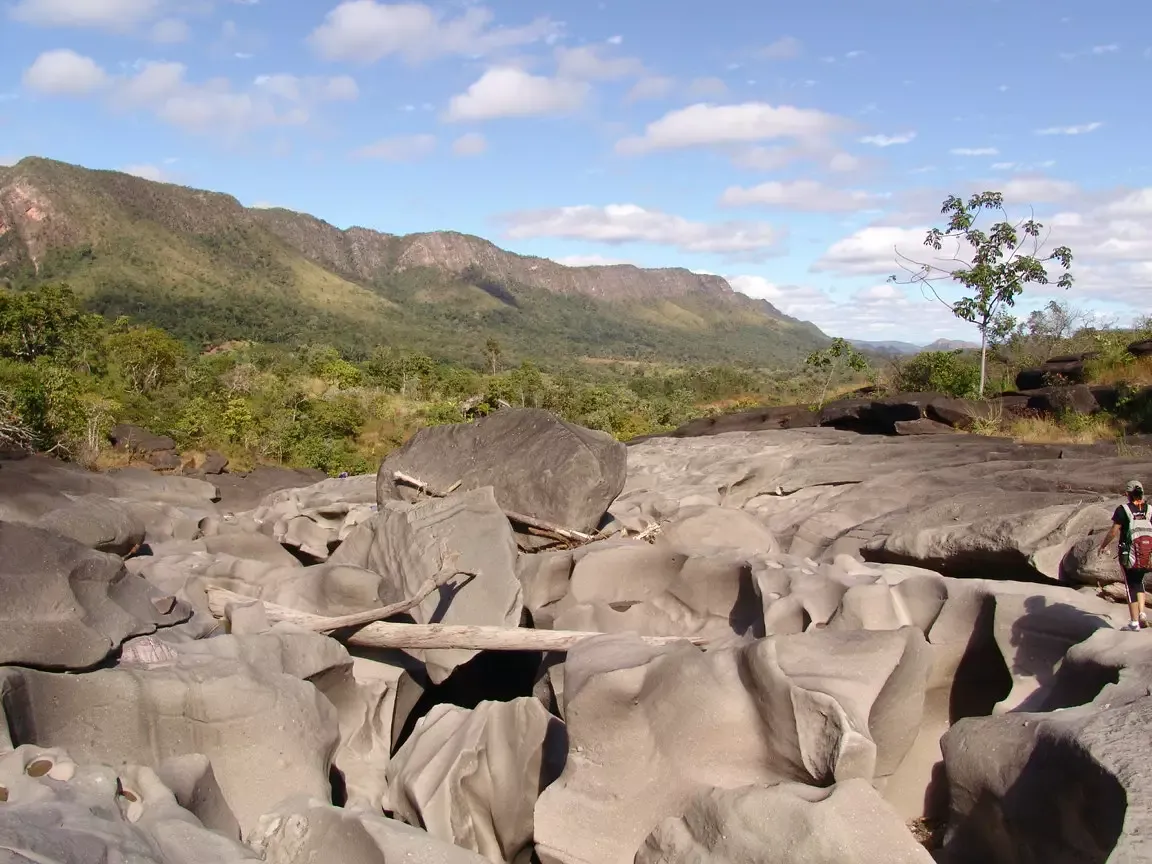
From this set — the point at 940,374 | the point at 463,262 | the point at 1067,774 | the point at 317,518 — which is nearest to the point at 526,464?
the point at 317,518

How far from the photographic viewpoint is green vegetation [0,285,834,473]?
68.3 ft

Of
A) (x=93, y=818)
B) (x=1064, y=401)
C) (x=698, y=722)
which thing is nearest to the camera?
(x=93, y=818)

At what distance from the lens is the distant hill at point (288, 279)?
229 feet

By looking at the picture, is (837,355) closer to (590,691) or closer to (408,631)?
(408,631)

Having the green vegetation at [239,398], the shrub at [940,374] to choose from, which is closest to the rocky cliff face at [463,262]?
the green vegetation at [239,398]

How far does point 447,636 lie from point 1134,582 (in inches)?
185

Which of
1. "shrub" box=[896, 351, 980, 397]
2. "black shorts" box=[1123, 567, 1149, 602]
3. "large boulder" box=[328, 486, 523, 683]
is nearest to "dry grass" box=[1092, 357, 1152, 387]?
"shrub" box=[896, 351, 980, 397]

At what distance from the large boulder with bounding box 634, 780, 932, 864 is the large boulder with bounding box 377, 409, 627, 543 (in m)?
5.05

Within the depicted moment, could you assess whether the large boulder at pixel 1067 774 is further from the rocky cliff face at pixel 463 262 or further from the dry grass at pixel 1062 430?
the rocky cliff face at pixel 463 262

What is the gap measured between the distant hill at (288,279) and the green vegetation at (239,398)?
2558cm

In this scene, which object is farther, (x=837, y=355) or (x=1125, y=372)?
(x=837, y=355)

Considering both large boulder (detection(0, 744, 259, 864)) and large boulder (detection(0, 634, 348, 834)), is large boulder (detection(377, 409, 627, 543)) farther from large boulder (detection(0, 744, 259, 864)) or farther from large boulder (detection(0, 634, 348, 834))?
large boulder (detection(0, 744, 259, 864))

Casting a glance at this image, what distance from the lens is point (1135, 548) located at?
5559mm

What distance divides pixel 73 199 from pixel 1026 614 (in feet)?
272
